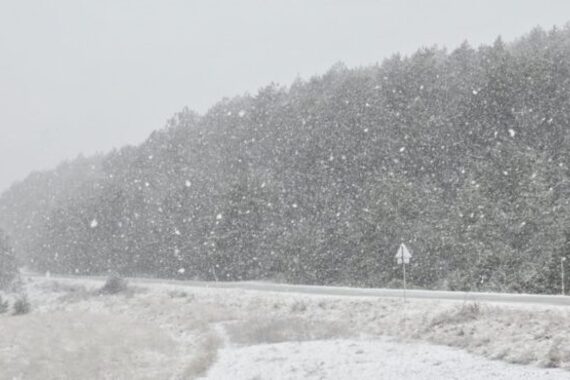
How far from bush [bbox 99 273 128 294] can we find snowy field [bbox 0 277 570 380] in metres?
14.6

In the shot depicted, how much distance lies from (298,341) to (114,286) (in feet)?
107

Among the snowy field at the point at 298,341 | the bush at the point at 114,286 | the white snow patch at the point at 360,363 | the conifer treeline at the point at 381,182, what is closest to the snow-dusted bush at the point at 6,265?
the conifer treeline at the point at 381,182

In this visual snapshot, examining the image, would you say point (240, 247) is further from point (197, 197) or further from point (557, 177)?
point (557, 177)

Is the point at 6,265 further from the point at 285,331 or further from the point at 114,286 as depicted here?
the point at 285,331

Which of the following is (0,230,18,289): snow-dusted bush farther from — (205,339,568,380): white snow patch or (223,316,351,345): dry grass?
(205,339,568,380): white snow patch

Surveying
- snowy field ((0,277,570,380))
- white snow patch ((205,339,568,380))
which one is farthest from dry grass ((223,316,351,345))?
white snow patch ((205,339,568,380))

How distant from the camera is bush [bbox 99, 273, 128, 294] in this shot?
5300cm

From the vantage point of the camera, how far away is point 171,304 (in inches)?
1548

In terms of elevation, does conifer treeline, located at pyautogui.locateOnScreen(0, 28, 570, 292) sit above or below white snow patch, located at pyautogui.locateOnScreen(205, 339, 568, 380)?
above

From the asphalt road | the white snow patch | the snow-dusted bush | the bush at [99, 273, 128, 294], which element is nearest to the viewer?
the white snow patch

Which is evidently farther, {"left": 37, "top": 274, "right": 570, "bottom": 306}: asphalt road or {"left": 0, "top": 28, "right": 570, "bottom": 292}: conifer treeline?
{"left": 0, "top": 28, "right": 570, "bottom": 292}: conifer treeline

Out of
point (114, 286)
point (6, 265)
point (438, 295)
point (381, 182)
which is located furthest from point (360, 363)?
point (6, 265)

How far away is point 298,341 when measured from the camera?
78.5ft

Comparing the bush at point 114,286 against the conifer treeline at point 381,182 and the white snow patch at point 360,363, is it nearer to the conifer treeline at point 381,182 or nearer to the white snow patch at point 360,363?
the conifer treeline at point 381,182
